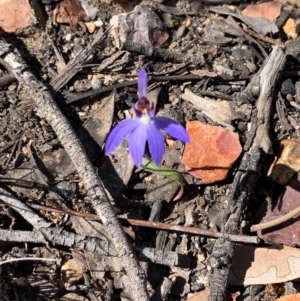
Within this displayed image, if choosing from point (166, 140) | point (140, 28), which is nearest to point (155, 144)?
point (166, 140)

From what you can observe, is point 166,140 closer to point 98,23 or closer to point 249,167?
point 249,167

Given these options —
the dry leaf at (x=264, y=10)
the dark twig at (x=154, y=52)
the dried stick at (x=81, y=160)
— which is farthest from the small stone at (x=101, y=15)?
the dry leaf at (x=264, y=10)

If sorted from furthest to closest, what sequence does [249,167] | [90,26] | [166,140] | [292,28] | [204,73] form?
1. [292,28]
2. [90,26]
3. [204,73]
4. [166,140]
5. [249,167]

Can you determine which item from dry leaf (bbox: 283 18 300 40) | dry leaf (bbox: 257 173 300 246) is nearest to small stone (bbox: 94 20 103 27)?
dry leaf (bbox: 283 18 300 40)

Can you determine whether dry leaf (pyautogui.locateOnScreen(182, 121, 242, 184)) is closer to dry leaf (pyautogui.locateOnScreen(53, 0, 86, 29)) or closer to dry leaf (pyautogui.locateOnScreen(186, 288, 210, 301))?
dry leaf (pyautogui.locateOnScreen(186, 288, 210, 301))

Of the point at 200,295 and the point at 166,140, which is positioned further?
the point at 166,140

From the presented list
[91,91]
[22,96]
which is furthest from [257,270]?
[22,96]

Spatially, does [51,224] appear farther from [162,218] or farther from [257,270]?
[257,270]
